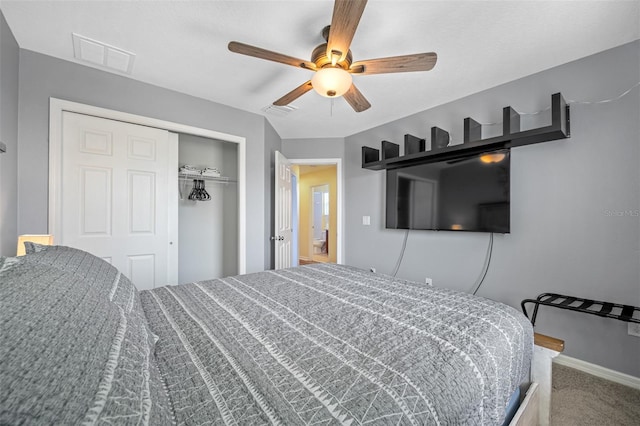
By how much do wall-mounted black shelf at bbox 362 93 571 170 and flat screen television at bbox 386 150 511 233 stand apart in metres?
0.08

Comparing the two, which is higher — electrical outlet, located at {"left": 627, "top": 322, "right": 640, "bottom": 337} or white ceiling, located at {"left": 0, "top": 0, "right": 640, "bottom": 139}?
white ceiling, located at {"left": 0, "top": 0, "right": 640, "bottom": 139}

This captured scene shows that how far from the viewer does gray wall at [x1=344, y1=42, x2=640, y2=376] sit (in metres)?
1.94

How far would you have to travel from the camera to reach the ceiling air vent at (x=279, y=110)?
308cm

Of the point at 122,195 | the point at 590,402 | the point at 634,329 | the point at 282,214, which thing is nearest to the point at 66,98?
the point at 122,195

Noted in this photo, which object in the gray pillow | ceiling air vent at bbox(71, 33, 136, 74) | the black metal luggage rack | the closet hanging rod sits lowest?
the black metal luggage rack

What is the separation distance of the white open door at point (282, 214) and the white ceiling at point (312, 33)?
1233 millimetres

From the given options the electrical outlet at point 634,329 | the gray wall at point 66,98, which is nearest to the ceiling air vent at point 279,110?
the gray wall at point 66,98

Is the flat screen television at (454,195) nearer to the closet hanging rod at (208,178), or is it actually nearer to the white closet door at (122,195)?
the closet hanging rod at (208,178)

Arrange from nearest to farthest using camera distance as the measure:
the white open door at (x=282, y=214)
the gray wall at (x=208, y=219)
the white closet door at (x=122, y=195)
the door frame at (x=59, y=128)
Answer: the door frame at (x=59, y=128), the white closet door at (x=122, y=195), the gray wall at (x=208, y=219), the white open door at (x=282, y=214)

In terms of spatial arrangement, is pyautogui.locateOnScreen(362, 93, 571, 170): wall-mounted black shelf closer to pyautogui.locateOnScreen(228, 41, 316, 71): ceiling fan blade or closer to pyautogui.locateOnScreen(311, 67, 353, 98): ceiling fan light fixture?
pyautogui.locateOnScreen(311, 67, 353, 98): ceiling fan light fixture

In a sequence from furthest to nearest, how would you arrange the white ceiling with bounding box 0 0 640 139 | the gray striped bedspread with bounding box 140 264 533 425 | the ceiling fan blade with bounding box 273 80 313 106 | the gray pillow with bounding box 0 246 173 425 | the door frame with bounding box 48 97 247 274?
the door frame with bounding box 48 97 247 274
the ceiling fan blade with bounding box 273 80 313 106
the white ceiling with bounding box 0 0 640 139
the gray striped bedspread with bounding box 140 264 533 425
the gray pillow with bounding box 0 246 173 425

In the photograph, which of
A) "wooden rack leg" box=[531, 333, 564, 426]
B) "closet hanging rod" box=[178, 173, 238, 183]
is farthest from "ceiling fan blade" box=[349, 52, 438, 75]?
"closet hanging rod" box=[178, 173, 238, 183]

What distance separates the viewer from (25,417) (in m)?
0.32

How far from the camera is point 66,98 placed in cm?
221
